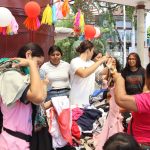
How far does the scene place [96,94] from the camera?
4707 millimetres

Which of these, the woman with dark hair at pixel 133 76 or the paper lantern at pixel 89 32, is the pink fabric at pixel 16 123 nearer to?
the woman with dark hair at pixel 133 76

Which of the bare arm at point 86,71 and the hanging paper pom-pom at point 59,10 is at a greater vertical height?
the hanging paper pom-pom at point 59,10

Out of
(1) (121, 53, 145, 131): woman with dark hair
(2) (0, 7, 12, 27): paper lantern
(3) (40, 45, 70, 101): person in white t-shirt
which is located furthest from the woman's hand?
(2) (0, 7, 12, 27): paper lantern

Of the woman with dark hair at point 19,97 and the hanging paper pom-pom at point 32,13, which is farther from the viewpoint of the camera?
the hanging paper pom-pom at point 32,13

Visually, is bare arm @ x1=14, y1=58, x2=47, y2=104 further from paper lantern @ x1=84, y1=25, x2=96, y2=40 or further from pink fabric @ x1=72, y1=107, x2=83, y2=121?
paper lantern @ x1=84, y1=25, x2=96, y2=40

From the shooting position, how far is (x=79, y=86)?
488 centimetres

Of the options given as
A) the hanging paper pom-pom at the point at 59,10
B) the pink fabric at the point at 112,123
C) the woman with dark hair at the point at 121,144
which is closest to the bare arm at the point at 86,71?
the pink fabric at the point at 112,123

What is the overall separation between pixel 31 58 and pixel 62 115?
3.83ft

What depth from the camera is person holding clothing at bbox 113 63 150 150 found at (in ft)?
8.52

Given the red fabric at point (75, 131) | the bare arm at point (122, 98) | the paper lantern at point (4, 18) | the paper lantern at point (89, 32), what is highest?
the paper lantern at point (4, 18)

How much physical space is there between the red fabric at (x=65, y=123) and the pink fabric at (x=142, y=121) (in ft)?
3.56

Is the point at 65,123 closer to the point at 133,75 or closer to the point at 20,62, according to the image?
the point at 20,62

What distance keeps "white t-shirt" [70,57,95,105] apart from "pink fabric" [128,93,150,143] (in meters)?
2.01

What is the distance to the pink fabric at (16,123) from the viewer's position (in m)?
2.66
